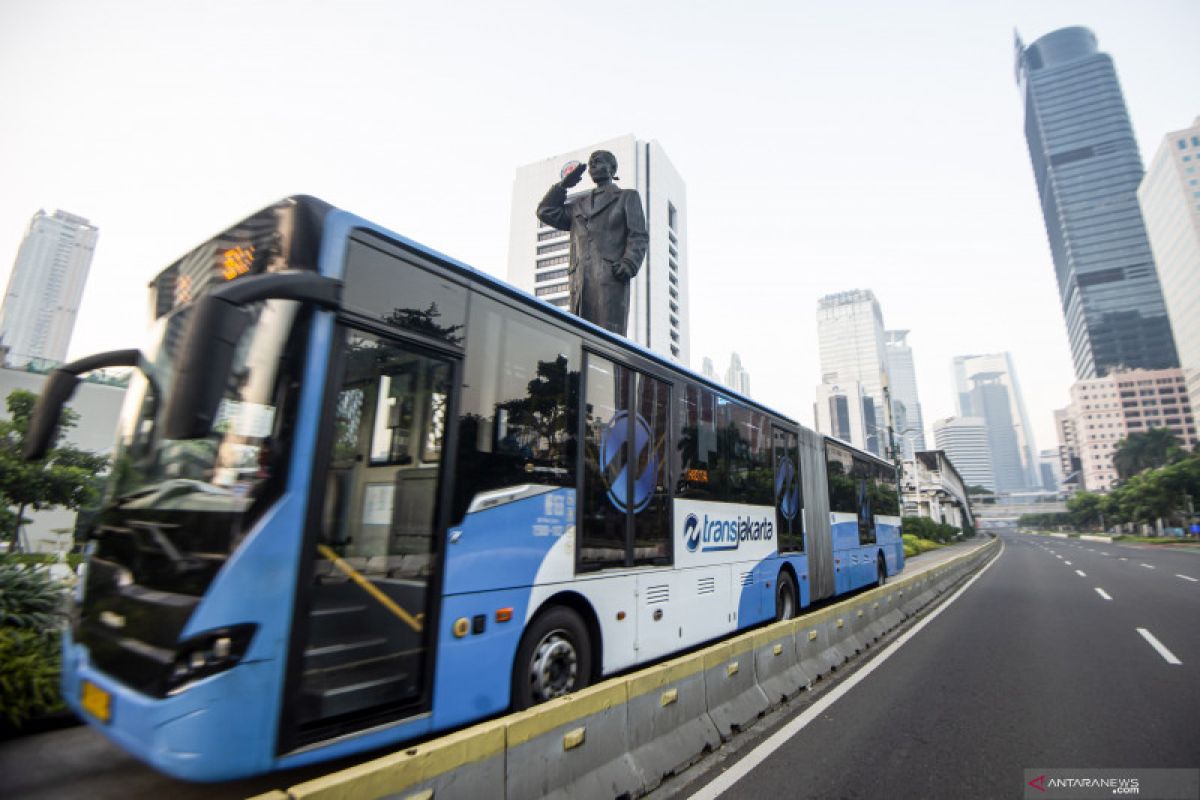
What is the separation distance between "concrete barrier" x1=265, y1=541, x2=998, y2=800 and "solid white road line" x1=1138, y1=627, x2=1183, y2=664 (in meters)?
5.06

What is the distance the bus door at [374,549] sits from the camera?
321cm

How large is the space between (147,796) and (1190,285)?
19250 cm

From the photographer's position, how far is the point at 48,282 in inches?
4471

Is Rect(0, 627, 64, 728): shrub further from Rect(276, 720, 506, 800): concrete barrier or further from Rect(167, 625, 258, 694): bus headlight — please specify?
Rect(276, 720, 506, 800): concrete barrier

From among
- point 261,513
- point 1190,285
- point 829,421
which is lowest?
point 261,513

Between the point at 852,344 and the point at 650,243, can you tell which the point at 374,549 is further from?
the point at 852,344

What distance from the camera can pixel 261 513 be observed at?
3020 millimetres

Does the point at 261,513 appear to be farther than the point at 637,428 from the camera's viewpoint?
No

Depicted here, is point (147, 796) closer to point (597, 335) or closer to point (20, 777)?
point (20, 777)

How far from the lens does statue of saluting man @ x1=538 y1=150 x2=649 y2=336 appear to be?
11477 mm

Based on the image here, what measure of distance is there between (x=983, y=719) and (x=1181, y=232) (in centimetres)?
18971

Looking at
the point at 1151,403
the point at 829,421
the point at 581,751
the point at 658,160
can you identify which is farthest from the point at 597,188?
the point at 1151,403

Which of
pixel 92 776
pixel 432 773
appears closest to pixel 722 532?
pixel 432 773

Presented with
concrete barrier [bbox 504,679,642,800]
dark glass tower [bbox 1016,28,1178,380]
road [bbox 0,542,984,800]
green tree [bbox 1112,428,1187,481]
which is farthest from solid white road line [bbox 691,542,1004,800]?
dark glass tower [bbox 1016,28,1178,380]
